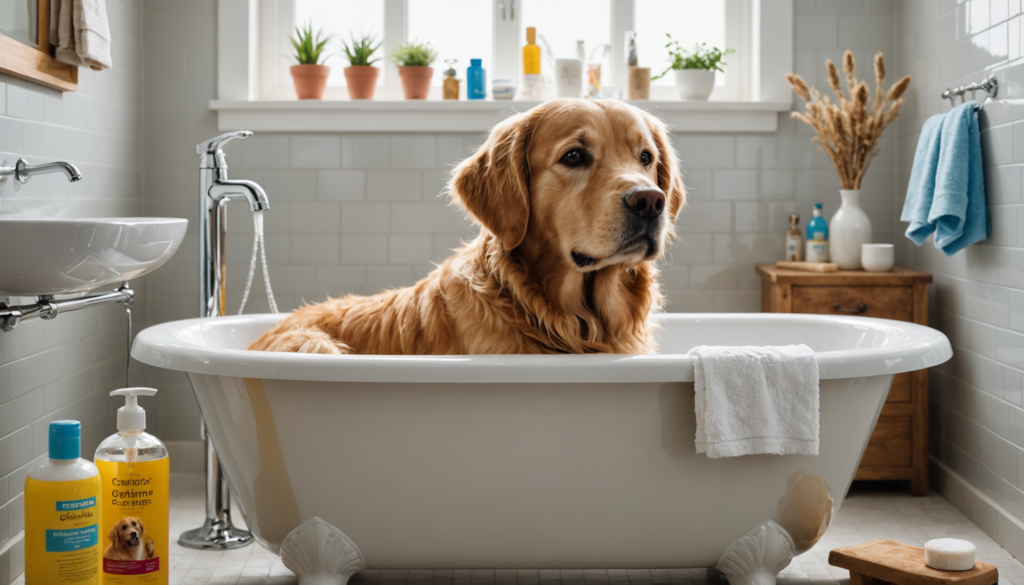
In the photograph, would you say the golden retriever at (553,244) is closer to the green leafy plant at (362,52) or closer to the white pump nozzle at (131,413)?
the white pump nozzle at (131,413)

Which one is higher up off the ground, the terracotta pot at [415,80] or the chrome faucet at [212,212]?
the terracotta pot at [415,80]

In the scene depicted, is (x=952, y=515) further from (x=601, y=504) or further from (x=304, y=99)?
(x=304, y=99)

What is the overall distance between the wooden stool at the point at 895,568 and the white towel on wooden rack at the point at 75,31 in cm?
222

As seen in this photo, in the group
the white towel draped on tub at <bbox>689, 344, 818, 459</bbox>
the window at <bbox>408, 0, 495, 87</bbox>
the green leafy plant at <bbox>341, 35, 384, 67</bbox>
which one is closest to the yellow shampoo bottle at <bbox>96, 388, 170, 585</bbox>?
the white towel draped on tub at <bbox>689, 344, 818, 459</bbox>

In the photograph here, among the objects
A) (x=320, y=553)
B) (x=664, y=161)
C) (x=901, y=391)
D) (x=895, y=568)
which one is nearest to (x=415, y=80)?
(x=664, y=161)

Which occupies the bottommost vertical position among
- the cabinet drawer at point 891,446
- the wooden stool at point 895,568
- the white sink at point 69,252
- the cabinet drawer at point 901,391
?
the wooden stool at point 895,568

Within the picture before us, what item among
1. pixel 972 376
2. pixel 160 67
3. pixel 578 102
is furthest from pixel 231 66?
pixel 972 376

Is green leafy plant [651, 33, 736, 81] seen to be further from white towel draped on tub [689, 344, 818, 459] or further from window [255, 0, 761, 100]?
white towel draped on tub [689, 344, 818, 459]

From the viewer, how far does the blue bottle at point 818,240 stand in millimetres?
2768

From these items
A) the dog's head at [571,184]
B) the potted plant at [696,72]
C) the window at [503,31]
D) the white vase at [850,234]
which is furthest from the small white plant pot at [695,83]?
the dog's head at [571,184]

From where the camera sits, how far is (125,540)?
171 centimetres

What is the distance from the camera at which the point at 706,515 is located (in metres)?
1.68

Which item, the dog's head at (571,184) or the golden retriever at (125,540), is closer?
the dog's head at (571,184)

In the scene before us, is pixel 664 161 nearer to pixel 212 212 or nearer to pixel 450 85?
pixel 212 212
